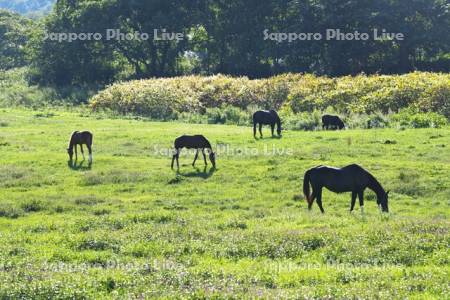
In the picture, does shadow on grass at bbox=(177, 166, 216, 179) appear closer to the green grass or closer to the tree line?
the green grass

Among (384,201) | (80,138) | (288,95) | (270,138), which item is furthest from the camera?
(288,95)

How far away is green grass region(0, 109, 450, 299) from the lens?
37.0ft

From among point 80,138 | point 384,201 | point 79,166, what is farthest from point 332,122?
point 384,201

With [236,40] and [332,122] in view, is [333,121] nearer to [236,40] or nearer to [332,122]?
[332,122]

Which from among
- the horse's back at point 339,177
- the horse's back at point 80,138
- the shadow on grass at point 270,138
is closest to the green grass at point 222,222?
the shadow on grass at point 270,138

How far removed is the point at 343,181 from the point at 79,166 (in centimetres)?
1386

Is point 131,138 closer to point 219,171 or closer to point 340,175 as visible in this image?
point 219,171

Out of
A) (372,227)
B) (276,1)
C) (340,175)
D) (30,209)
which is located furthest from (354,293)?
(276,1)

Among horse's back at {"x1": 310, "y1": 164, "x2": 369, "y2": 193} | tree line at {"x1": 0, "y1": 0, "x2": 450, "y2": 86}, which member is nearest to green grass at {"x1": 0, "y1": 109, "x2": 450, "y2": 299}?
horse's back at {"x1": 310, "y1": 164, "x2": 369, "y2": 193}

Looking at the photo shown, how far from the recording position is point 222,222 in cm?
1834

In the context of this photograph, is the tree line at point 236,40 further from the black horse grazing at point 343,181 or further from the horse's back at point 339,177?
the horse's back at point 339,177

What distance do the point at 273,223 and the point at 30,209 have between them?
9.03 metres

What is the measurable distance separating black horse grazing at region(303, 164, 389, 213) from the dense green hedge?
24625 mm

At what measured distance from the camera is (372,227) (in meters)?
16.2
